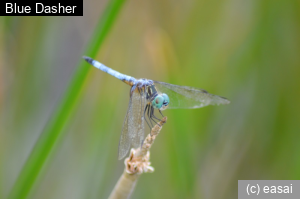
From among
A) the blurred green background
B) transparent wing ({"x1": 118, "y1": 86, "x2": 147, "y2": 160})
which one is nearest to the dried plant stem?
transparent wing ({"x1": 118, "y1": 86, "x2": 147, "y2": 160})

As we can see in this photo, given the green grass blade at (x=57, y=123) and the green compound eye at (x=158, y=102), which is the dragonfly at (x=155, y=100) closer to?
the green compound eye at (x=158, y=102)

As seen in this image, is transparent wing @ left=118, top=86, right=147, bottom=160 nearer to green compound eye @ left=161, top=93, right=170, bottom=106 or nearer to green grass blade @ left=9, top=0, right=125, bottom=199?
green compound eye @ left=161, top=93, right=170, bottom=106

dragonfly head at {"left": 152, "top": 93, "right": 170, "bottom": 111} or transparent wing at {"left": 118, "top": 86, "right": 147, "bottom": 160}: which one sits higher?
dragonfly head at {"left": 152, "top": 93, "right": 170, "bottom": 111}

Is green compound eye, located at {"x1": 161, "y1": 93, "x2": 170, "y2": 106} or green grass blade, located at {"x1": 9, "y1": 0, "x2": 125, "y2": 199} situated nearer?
green grass blade, located at {"x1": 9, "y1": 0, "x2": 125, "y2": 199}

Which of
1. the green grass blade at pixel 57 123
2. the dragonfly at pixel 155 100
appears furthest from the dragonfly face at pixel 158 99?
the green grass blade at pixel 57 123

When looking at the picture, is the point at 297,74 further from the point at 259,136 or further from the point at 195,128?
the point at 195,128

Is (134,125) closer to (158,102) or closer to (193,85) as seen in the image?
(158,102)

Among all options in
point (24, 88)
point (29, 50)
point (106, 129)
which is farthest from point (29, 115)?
point (106, 129)
